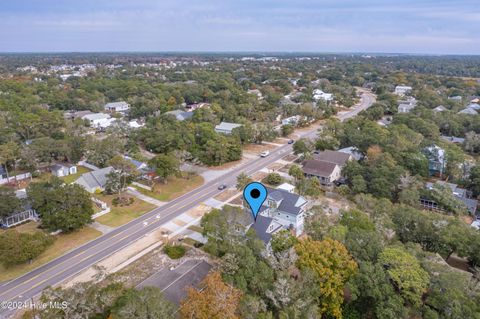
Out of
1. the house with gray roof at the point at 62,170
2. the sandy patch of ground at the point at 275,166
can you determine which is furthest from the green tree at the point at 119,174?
the sandy patch of ground at the point at 275,166

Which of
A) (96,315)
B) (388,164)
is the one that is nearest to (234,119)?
(388,164)

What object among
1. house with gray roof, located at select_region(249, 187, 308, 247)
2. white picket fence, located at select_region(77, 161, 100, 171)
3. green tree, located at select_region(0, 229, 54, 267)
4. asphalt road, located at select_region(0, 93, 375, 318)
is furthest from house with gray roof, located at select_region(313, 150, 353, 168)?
green tree, located at select_region(0, 229, 54, 267)

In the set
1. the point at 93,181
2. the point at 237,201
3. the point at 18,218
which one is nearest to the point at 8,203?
the point at 18,218

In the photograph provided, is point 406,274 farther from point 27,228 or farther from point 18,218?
point 18,218

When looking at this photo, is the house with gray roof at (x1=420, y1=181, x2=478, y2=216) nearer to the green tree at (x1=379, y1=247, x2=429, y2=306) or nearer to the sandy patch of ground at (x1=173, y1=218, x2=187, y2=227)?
the green tree at (x1=379, y1=247, x2=429, y2=306)

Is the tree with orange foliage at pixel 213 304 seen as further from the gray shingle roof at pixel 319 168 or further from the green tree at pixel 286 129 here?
the green tree at pixel 286 129

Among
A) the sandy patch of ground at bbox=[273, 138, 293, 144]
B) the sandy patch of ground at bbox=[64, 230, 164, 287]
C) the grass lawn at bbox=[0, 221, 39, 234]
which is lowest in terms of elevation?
the sandy patch of ground at bbox=[64, 230, 164, 287]
